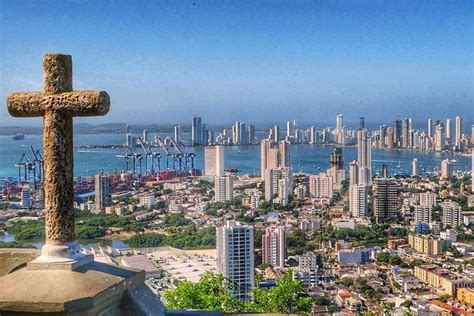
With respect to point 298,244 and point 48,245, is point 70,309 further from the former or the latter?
point 298,244

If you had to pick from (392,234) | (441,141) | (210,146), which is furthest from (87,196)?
(441,141)

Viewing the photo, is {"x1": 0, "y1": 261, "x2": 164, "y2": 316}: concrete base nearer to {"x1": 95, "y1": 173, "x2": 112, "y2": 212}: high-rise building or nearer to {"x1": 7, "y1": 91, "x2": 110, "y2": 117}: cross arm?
{"x1": 7, "y1": 91, "x2": 110, "y2": 117}: cross arm

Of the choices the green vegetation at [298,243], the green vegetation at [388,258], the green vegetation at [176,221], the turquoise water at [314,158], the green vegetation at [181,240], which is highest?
the turquoise water at [314,158]

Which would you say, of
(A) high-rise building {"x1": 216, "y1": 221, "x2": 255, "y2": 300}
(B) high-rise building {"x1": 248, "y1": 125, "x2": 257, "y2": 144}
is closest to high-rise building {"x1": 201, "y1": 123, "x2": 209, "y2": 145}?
(B) high-rise building {"x1": 248, "y1": 125, "x2": 257, "y2": 144}

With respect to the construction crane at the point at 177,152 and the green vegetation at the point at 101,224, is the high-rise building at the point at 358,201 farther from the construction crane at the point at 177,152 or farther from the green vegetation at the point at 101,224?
the green vegetation at the point at 101,224

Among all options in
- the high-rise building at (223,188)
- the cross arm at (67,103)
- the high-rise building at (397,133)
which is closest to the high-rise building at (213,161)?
the high-rise building at (223,188)

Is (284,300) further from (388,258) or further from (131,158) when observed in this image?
(131,158)
